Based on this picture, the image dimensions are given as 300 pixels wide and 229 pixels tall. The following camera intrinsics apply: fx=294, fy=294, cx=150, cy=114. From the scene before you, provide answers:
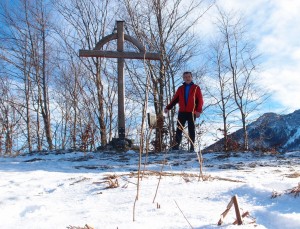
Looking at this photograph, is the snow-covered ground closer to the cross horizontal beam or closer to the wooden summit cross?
the wooden summit cross

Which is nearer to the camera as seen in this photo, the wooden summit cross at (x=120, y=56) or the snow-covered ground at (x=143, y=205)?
the snow-covered ground at (x=143, y=205)

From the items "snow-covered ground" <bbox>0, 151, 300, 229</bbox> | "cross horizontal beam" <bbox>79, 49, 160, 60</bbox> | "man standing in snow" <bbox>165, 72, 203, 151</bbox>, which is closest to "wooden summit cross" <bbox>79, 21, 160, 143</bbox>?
"cross horizontal beam" <bbox>79, 49, 160, 60</bbox>

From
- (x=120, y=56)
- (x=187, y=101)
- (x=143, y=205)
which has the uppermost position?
(x=120, y=56)

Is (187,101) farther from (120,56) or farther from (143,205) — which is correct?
(143,205)

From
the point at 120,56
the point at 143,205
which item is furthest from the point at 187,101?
the point at 143,205

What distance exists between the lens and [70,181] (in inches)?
102

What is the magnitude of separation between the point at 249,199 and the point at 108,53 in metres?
6.27

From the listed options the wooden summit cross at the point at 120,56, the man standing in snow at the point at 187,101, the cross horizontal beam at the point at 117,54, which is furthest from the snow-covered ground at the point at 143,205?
the cross horizontal beam at the point at 117,54

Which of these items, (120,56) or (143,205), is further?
(120,56)

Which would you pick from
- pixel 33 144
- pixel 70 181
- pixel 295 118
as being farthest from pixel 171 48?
pixel 295 118

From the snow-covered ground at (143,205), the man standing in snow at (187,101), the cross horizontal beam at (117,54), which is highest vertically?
the cross horizontal beam at (117,54)

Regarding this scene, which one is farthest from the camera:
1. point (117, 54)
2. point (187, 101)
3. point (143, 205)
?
point (117, 54)

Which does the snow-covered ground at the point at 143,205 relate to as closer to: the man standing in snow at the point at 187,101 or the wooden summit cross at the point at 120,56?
the man standing in snow at the point at 187,101

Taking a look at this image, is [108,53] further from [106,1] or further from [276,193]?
[106,1]
